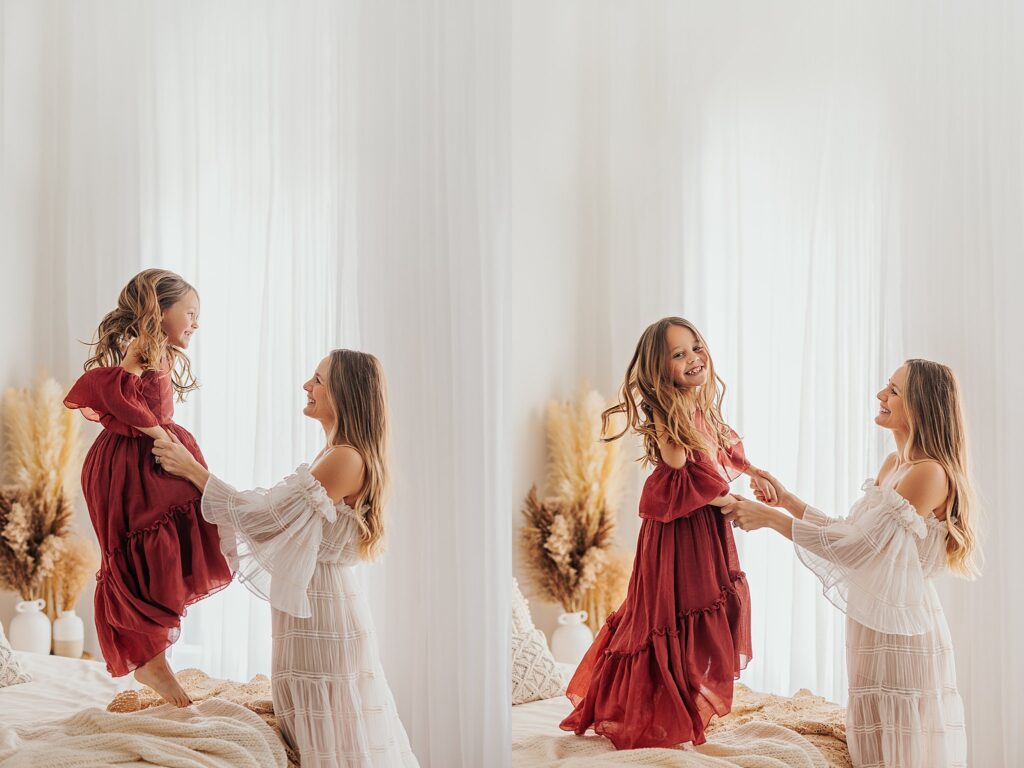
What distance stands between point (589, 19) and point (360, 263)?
2718 mm

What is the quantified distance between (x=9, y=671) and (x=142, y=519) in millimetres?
1333

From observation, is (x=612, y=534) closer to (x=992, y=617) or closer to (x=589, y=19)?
(x=992, y=617)

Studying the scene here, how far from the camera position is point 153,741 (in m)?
2.49

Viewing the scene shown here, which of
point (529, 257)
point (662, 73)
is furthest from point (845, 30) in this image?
point (529, 257)

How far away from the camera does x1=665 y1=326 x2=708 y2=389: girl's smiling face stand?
3070mm

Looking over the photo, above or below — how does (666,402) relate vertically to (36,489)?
above

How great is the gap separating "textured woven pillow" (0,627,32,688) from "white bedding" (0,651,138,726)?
24 millimetres

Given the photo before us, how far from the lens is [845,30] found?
4020 millimetres

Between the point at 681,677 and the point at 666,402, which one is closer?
the point at 681,677

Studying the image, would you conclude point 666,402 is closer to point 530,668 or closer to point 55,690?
point 530,668

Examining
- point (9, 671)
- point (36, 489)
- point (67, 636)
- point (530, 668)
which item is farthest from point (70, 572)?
point (530, 668)

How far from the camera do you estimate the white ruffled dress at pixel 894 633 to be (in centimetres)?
292

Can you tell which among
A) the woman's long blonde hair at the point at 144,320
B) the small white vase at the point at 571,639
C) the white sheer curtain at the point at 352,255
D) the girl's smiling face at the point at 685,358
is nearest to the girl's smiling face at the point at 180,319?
the woman's long blonde hair at the point at 144,320

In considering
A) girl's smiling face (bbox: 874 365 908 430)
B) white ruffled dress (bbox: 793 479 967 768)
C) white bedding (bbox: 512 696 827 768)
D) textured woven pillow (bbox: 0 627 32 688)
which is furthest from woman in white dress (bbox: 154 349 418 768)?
girl's smiling face (bbox: 874 365 908 430)
